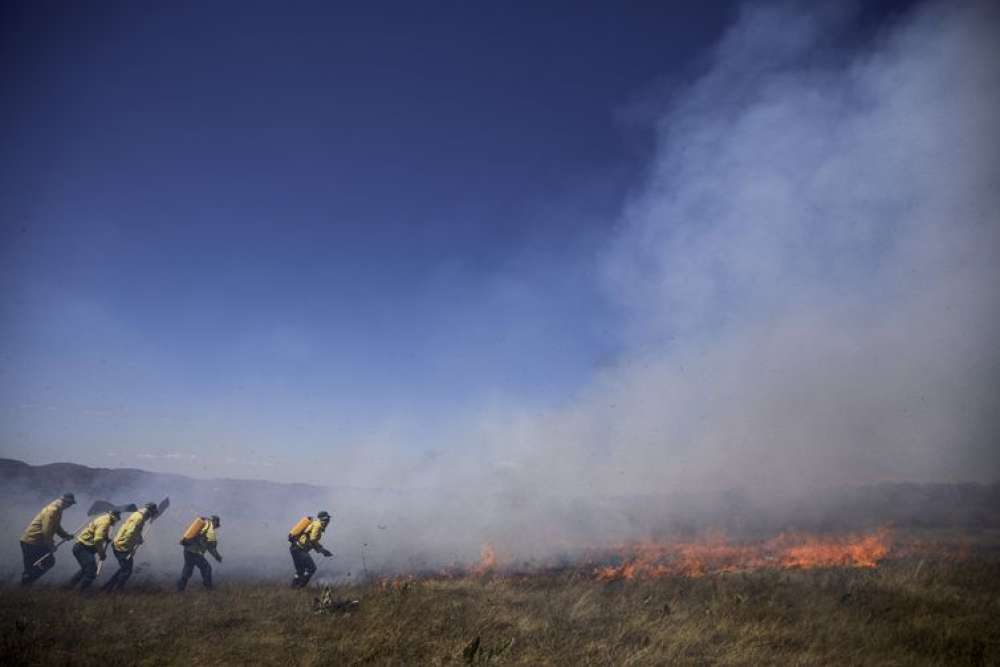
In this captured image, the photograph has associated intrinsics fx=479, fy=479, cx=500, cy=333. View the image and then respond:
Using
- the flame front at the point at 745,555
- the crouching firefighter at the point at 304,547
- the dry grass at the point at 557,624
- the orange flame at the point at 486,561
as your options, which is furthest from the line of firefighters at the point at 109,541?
the flame front at the point at 745,555

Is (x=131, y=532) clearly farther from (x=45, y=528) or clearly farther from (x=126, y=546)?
(x=45, y=528)

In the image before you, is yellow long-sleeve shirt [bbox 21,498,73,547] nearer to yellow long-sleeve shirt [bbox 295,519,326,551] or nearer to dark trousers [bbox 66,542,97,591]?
dark trousers [bbox 66,542,97,591]

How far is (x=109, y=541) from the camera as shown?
12773mm

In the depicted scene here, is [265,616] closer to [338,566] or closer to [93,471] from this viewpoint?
[338,566]

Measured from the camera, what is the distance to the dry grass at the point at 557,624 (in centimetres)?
743

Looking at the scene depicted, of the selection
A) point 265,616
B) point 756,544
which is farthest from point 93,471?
point 756,544

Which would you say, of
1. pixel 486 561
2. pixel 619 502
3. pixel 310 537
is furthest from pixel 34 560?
pixel 619 502

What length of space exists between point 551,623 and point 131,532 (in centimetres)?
1139

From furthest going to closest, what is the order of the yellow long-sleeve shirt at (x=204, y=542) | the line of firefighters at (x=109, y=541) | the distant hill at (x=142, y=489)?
1. the distant hill at (x=142, y=489)
2. the yellow long-sleeve shirt at (x=204, y=542)
3. the line of firefighters at (x=109, y=541)

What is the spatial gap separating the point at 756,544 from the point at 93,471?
4365 centimetres

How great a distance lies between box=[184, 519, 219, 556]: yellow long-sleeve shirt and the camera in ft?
43.2

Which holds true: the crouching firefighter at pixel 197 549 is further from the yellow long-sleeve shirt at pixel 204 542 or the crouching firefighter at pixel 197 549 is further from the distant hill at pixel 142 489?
the distant hill at pixel 142 489

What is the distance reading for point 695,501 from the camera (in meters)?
34.0

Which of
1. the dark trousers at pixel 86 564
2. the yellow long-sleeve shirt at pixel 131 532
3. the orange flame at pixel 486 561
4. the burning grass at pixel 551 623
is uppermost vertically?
the yellow long-sleeve shirt at pixel 131 532
